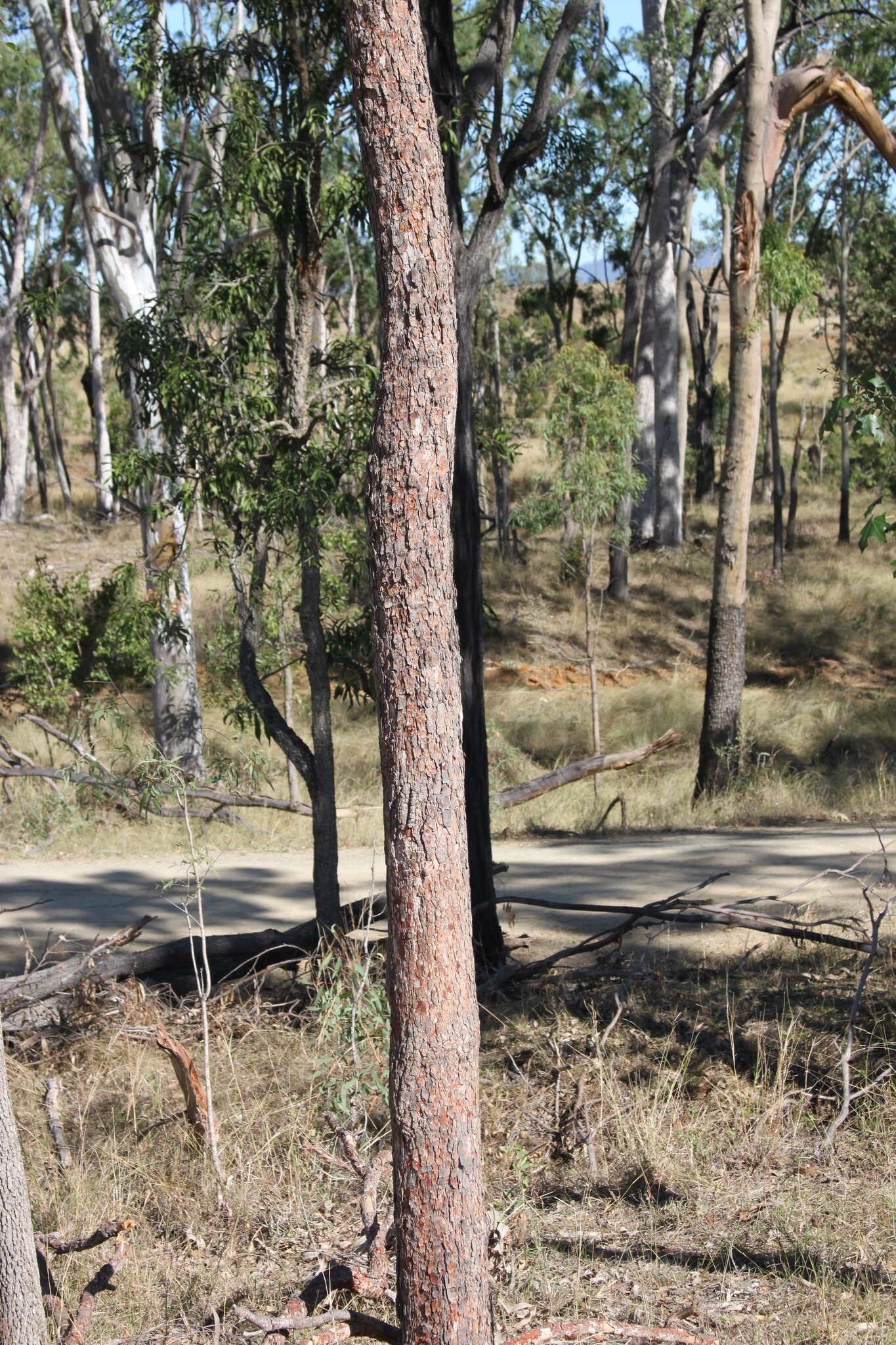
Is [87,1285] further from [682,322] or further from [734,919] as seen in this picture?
[682,322]

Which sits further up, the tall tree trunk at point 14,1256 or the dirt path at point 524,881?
the tall tree trunk at point 14,1256

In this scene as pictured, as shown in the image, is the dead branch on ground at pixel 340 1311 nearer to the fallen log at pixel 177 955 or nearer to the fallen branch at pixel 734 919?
the fallen log at pixel 177 955

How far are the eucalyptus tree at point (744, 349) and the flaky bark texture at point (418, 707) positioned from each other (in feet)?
31.4

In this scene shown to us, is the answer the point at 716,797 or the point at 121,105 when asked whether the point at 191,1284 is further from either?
the point at 121,105

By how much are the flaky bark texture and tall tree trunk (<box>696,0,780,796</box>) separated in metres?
9.68

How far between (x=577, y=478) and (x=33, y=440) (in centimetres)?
3224

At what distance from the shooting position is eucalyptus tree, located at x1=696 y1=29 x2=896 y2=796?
11938 millimetres

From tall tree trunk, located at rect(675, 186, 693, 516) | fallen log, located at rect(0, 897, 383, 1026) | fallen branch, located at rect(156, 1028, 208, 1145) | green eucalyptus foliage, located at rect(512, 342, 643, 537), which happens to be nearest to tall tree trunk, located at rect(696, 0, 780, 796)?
green eucalyptus foliage, located at rect(512, 342, 643, 537)

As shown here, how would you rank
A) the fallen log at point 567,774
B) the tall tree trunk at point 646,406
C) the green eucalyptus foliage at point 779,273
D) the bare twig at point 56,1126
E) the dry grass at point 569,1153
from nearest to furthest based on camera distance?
the dry grass at point 569,1153 → the bare twig at point 56,1126 → the green eucalyptus foliage at point 779,273 → the fallen log at point 567,774 → the tall tree trunk at point 646,406

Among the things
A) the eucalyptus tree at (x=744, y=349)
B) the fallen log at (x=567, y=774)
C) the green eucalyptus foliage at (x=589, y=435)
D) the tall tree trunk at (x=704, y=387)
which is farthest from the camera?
the tall tree trunk at (x=704, y=387)

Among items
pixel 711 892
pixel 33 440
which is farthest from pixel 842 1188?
pixel 33 440

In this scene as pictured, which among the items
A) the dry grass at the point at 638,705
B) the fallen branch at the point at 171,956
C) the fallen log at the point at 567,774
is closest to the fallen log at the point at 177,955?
the fallen branch at the point at 171,956

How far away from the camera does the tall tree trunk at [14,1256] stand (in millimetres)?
3043

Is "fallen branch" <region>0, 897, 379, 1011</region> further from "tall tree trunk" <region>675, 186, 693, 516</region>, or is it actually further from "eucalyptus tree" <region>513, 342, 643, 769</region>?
"tall tree trunk" <region>675, 186, 693, 516</region>
